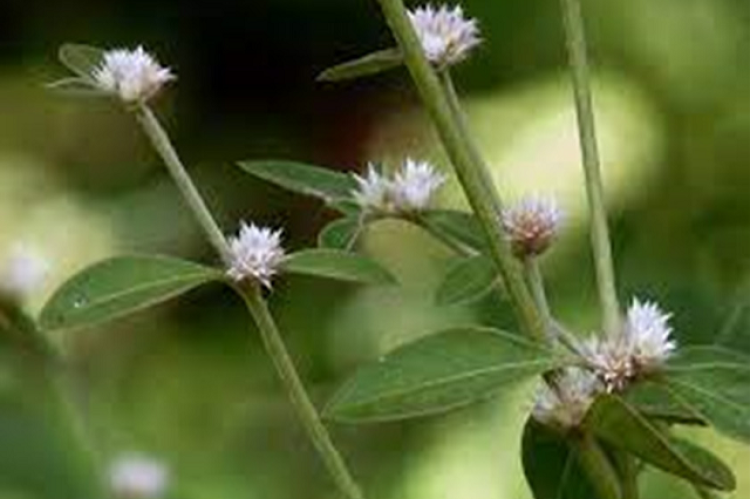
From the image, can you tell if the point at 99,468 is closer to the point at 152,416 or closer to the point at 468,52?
the point at 468,52

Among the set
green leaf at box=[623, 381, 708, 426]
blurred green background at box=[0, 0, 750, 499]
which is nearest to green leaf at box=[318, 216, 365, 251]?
green leaf at box=[623, 381, 708, 426]

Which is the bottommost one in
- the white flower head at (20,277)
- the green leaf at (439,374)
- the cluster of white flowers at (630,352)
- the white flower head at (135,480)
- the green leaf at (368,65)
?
the cluster of white flowers at (630,352)

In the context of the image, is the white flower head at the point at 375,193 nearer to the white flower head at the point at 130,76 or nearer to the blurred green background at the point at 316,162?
the white flower head at the point at 130,76

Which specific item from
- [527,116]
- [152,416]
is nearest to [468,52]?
[152,416]

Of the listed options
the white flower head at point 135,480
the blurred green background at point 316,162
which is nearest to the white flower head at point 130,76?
the white flower head at point 135,480

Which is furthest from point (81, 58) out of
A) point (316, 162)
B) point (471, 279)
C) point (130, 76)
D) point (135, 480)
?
point (316, 162)

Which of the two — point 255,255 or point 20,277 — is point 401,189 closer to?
point 255,255
